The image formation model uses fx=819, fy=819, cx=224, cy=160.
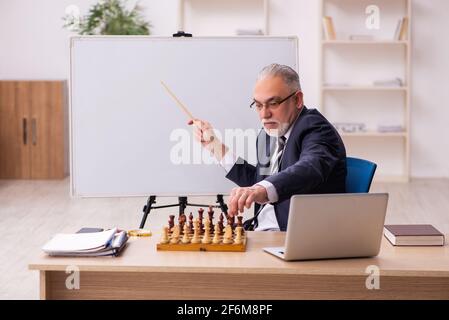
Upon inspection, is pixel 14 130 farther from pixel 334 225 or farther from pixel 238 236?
pixel 334 225

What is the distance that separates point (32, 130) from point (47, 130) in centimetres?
14

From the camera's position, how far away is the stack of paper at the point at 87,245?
7.80 ft

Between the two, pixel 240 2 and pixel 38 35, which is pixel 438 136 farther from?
pixel 38 35

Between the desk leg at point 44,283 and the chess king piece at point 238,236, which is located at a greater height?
the chess king piece at point 238,236

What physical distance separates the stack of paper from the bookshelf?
18.0ft

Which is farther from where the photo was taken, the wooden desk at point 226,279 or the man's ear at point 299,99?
the man's ear at point 299,99

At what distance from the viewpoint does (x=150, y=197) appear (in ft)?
13.2

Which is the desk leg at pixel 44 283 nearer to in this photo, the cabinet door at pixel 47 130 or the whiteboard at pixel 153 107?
the whiteboard at pixel 153 107

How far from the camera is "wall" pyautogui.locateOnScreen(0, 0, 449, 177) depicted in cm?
790

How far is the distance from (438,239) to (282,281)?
0.56m

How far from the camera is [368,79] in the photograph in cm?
796

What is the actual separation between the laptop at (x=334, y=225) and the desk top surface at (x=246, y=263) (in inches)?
1.3

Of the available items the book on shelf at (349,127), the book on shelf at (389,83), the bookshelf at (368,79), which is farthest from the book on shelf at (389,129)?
the book on shelf at (389,83)

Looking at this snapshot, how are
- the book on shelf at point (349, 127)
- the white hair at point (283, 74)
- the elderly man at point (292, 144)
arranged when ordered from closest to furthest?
the elderly man at point (292, 144), the white hair at point (283, 74), the book on shelf at point (349, 127)
